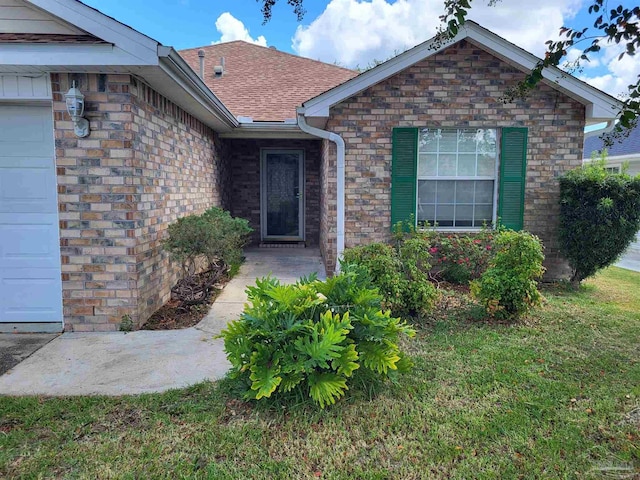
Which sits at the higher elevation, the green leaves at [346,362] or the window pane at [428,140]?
the window pane at [428,140]

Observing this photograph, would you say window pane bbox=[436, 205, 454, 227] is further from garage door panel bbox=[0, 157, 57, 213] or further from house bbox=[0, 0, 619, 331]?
garage door panel bbox=[0, 157, 57, 213]

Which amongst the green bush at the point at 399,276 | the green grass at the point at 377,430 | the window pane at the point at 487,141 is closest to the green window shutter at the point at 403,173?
the window pane at the point at 487,141

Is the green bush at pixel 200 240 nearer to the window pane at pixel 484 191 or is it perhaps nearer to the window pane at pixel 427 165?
the window pane at pixel 427 165

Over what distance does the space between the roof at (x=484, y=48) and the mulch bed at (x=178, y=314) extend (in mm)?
3151

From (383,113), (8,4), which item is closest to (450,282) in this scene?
(383,113)

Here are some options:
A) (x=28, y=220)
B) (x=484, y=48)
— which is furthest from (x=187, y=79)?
(x=484, y=48)

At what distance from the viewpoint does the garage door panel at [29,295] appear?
457 cm

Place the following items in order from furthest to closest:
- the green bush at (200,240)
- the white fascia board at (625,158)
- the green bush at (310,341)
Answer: the white fascia board at (625,158)
the green bush at (200,240)
the green bush at (310,341)

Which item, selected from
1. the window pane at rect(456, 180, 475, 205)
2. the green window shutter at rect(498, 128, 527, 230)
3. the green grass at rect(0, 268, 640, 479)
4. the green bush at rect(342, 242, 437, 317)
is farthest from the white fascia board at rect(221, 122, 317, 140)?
the green grass at rect(0, 268, 640, 479)

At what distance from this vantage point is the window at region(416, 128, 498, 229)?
683cm

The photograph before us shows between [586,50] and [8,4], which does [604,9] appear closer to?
[586,50]

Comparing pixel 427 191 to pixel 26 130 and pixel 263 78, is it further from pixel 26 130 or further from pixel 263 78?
pixel 263 78

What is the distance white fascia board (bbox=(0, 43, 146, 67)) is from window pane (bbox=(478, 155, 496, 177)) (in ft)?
17.0

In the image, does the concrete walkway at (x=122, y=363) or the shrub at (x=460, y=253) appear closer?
the concrete walkway at (x=122, y=363)
